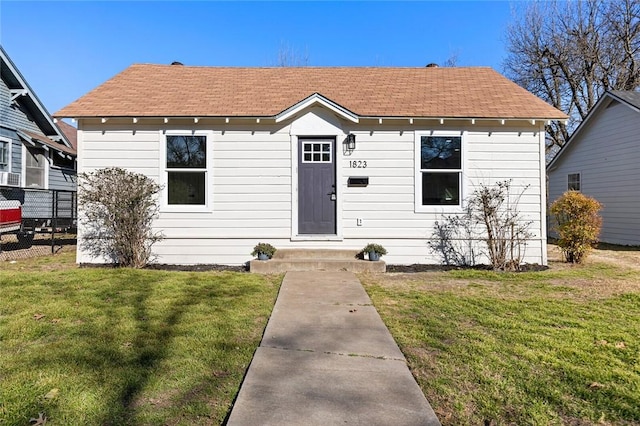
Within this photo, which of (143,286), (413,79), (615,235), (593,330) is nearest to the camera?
(593,330)

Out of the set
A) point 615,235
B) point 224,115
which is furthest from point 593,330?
point 615,235

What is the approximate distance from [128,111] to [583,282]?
9.27 meters

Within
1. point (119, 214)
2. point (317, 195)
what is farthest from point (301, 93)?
point (119, 214)

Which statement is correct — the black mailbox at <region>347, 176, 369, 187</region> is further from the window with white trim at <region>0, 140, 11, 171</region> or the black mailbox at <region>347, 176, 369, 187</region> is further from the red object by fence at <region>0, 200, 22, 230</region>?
the window with white trim at <region>0, 140, 11, 171</region>

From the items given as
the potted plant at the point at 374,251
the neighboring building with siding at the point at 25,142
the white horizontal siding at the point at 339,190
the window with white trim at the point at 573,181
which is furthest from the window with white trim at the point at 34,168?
the window with white trim at the point at 573,181

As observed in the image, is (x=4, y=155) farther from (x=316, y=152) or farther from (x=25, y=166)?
(x=316, y=152)

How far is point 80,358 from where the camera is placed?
3.20 meters

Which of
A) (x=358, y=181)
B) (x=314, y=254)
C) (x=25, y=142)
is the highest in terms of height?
(x=25, y=142)

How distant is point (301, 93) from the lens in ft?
29.9

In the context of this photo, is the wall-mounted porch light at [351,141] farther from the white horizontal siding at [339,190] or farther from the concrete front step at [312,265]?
the concrete front step at [312,265]

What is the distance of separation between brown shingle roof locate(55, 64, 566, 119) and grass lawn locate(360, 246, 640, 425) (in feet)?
12.6

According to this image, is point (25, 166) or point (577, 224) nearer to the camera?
point (577, 224)

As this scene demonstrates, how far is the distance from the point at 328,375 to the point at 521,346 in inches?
77.3

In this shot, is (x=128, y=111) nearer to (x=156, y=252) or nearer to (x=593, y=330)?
(x=156, y=252)
